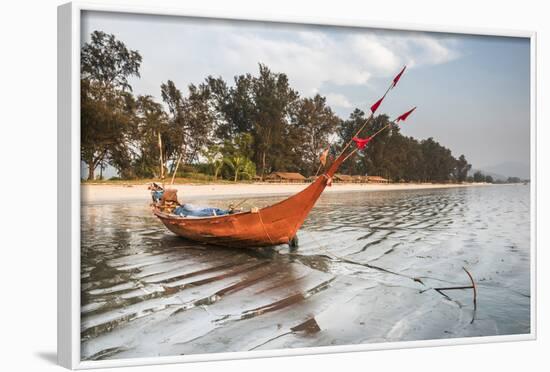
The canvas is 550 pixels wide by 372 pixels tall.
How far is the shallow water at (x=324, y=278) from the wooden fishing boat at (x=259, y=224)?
0.22 ft

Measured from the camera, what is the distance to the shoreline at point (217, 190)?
397 centimetres

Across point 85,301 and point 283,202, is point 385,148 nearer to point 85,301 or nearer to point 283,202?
point 283,202

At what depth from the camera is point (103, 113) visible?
396cm

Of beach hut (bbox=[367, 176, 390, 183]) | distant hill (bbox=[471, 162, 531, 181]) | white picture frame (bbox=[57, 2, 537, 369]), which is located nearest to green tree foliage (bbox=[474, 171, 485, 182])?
distant hill (bbox=[471, 162, 531, 181])

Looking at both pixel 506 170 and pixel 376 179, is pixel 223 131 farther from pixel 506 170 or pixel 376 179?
pixel 506 170

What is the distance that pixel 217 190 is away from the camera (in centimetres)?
439

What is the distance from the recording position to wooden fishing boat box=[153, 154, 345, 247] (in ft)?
14.6

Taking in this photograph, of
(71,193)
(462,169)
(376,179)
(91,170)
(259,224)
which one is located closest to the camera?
(71,193)

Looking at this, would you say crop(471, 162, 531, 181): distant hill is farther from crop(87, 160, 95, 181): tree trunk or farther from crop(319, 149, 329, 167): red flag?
crop(87, 160, 95, 181): tree trunk

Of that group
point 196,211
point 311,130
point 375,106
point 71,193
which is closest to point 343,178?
point 311,130

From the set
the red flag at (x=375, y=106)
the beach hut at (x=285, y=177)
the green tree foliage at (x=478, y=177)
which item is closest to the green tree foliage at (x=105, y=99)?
the beach hut at (x=285, y=177)

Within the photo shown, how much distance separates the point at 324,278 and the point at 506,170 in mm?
1570

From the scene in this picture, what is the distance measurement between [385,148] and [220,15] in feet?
4.58

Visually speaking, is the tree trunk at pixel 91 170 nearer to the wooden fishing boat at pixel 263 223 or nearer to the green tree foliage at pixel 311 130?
the wooden fishing boat at pixel 263 223
